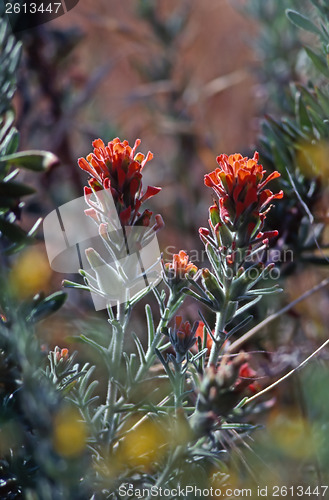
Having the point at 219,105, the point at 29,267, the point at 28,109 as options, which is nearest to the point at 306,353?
the point at 29,267

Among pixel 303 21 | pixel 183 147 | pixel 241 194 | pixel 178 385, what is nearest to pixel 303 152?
pixel 303 21

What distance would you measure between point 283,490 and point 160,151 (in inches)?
92.5

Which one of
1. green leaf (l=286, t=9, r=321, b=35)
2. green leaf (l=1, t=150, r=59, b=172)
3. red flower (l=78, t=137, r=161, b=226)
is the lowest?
red flower (l=78, t=137, r=161, b=226)

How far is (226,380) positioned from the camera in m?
0.52

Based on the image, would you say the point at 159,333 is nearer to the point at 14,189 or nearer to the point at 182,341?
the point at 182,341

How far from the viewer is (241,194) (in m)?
0.61

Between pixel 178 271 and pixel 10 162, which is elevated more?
pixel 10 162

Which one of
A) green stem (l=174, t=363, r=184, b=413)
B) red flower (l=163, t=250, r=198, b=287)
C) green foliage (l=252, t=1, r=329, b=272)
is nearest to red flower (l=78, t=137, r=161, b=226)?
red flower (l=163, t=250, r=198, b=287)

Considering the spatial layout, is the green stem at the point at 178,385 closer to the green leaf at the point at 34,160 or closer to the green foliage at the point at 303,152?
the green leaf at the point at 34,160

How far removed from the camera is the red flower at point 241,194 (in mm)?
602

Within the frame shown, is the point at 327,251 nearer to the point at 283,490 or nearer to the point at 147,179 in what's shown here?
the point at 283,490

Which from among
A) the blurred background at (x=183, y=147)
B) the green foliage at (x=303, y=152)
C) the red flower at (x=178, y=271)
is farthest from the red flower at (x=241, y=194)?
the green foliage at (x=303, y=152)

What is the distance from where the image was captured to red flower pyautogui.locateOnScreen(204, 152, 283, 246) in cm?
60

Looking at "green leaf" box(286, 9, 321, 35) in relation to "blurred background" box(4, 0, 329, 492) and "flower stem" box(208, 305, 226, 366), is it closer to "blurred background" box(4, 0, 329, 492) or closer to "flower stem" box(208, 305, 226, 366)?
"blurred background" box(4, 0, 329, 492)
